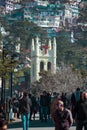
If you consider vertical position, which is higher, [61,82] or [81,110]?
[81,110]

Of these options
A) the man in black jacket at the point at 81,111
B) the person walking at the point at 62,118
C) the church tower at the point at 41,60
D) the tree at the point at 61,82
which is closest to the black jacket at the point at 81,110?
the man in black jacket at the point at 81,111

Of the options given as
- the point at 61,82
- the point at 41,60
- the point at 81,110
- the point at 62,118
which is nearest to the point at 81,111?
the point at 81,110

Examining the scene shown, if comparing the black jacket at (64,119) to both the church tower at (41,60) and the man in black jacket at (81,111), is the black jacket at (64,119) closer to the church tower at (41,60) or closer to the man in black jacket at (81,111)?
the man in black jacket at (81,111)

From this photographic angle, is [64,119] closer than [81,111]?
Yes

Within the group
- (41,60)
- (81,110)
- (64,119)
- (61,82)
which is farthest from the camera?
(41,60)

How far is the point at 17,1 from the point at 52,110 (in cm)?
17485

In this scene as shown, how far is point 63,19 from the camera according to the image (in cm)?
17600

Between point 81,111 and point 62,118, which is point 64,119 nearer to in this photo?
point 62,118

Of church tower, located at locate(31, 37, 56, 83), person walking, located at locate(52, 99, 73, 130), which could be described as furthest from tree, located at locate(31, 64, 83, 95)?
person walking, located at locate(52, 99, 73, 130)

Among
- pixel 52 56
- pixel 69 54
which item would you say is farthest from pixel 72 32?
pixel 52 56

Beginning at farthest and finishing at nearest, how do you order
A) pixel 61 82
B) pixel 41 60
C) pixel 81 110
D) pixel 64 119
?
1. pixel 41 60
2. pixel 61 82
3. pixel 81 110
4. pixel 64 119

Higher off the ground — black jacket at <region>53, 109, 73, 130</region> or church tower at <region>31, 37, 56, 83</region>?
black jacket at <region>53, 109, 73, 130</region>

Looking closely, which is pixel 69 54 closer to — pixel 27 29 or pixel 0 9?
pixel 27 29

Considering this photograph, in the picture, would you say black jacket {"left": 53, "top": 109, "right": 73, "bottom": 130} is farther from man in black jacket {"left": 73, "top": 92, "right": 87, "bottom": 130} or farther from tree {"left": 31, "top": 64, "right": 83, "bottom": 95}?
tree {"left": 31, "top": 64, "right": 83, "bottom": 95}
